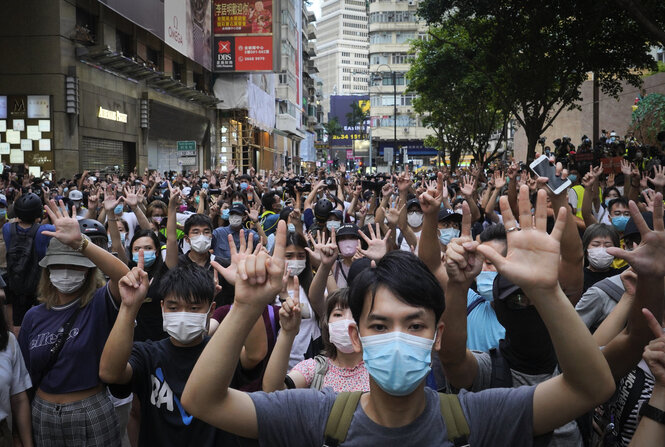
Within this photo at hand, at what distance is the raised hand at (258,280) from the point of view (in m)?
2.15

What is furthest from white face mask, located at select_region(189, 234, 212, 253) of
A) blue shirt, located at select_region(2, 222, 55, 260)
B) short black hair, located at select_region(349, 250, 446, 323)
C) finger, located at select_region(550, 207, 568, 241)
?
finger, located at select_region(550, 207, 568, 241)

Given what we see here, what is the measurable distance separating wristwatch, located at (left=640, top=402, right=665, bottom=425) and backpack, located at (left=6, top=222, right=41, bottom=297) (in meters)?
5.69

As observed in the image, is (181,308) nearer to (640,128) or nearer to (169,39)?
(640,128)

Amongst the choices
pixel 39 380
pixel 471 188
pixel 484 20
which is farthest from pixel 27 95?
pixel 39 380

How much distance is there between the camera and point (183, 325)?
11.2ft

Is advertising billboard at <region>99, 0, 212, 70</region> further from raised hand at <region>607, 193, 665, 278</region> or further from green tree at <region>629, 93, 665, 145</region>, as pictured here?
raised hand at <region>607, 193, 665, 278</region>

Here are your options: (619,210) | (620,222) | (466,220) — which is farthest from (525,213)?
(619,210)

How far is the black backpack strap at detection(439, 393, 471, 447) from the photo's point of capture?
2133mm

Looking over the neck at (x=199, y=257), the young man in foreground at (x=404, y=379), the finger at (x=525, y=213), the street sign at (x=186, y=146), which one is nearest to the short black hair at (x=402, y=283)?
the young man in foreground at (x=404, y=379)

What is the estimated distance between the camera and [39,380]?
3.62 m

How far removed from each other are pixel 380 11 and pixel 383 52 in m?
5.25

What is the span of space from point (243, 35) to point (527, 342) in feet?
115

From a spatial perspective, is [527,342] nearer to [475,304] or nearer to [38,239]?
[475,304]

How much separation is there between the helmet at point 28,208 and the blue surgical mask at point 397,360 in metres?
5.59
